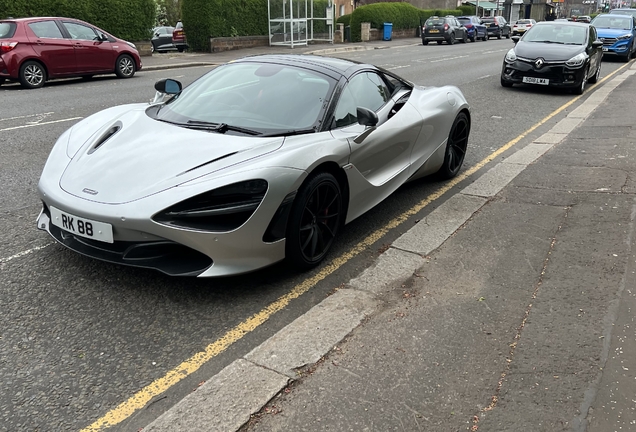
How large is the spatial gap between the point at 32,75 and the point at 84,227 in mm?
11146

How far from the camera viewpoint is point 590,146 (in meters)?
7.76

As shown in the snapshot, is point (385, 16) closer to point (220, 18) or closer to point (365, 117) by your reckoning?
point (220, 18)

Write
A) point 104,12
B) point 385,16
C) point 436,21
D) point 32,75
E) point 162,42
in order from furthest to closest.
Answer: point 385,16
point 436,21
point 162,42
point 104,12
point 32,75

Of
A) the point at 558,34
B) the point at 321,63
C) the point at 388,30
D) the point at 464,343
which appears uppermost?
the point at 388,30

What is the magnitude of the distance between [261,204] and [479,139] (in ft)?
18.8

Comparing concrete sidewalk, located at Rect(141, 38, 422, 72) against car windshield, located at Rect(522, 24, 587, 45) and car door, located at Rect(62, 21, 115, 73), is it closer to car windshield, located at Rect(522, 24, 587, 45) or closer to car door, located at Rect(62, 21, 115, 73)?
car door, located at Rect(62, 21, 115, 73)

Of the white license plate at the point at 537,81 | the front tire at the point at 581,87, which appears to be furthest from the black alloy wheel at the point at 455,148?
the front tire at the point at 581,87

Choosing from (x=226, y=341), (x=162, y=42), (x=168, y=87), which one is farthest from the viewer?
(x=162, y=42)

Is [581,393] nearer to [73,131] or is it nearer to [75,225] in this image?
[75,225]

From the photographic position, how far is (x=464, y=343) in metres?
3.10

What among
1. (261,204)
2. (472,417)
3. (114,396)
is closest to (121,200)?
(261,204)

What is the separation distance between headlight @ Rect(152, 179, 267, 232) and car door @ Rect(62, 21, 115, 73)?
39.6 feet

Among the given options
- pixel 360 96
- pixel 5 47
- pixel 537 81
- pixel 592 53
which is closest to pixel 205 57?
pixel 5 47

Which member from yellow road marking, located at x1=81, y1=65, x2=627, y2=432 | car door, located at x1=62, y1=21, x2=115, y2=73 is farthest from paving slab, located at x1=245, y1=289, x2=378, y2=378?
car door, located at x1=62, y1=21, x2=115, y2=73
